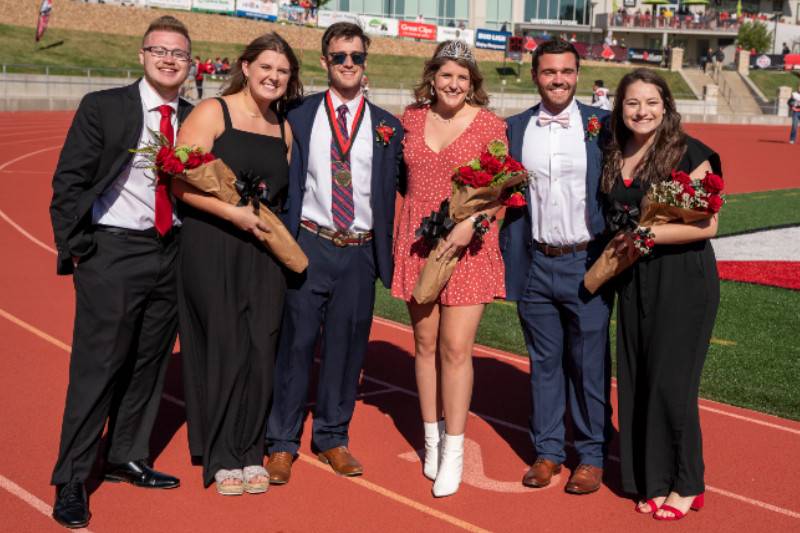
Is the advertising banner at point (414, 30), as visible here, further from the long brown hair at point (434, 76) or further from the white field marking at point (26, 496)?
the white field marking at point (26, 496)

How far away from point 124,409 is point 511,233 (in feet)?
7.37

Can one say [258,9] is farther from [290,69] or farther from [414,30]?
[290,69]

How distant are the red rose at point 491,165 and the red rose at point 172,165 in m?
1.43

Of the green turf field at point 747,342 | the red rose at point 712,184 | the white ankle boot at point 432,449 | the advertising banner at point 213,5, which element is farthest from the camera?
the advertising banner at point 213,5

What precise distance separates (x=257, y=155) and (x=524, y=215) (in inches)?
56.4

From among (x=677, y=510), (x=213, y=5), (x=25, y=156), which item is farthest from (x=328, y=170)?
(x=213, y=5)

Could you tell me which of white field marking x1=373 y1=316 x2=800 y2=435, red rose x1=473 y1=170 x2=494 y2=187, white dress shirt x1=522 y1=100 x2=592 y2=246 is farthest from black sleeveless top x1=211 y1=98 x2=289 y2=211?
white field marking x1=373 y1=316 x2=800 y2=435

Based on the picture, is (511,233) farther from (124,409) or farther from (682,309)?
(124,409)

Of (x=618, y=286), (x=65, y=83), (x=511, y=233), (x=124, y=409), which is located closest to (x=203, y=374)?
(x=124, y=409)

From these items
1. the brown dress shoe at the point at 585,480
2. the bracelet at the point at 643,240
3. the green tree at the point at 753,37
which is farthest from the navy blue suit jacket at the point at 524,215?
the green tree at the point at 753,37

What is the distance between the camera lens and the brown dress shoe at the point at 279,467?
5191 millimetres

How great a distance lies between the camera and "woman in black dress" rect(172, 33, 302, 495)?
16.2 ft

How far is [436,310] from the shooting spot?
5156mm

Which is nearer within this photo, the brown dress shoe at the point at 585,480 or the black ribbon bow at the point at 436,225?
the black ribbon bow at the point at 436,225
